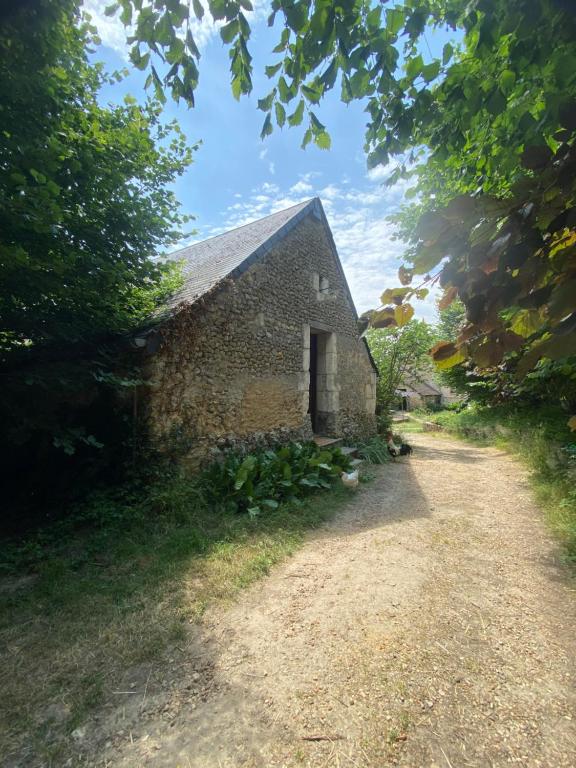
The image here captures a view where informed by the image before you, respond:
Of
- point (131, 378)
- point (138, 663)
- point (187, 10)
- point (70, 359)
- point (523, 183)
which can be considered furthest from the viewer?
point (131, 378)

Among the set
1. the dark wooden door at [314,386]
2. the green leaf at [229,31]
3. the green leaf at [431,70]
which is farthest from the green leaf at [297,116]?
the dark wooden door at [314,386]

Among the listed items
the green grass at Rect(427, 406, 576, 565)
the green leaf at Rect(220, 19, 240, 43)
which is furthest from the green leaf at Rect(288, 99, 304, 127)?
the green grass at Rect(427, 406, 576, 565)

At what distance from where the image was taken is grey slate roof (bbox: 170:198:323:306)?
5.96 meters

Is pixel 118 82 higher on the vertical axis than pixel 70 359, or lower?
higher

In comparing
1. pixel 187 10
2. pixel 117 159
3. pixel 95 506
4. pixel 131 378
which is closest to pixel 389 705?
pixel 187 10

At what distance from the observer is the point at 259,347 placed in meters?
6.45

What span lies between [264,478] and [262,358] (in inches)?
92.8

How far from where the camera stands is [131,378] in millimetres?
4855

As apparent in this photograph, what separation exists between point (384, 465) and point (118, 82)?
8.17 metres

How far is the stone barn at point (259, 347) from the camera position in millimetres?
5113

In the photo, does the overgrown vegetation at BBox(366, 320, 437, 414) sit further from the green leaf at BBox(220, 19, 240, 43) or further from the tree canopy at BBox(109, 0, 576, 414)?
the green leaf at BBox(220, 19, 240, 43)

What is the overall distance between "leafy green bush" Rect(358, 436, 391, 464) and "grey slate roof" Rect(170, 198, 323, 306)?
5.30 metres

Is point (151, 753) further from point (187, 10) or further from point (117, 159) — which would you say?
point (117, 159)

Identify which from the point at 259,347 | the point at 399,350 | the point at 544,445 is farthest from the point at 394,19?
the point at 399,350
